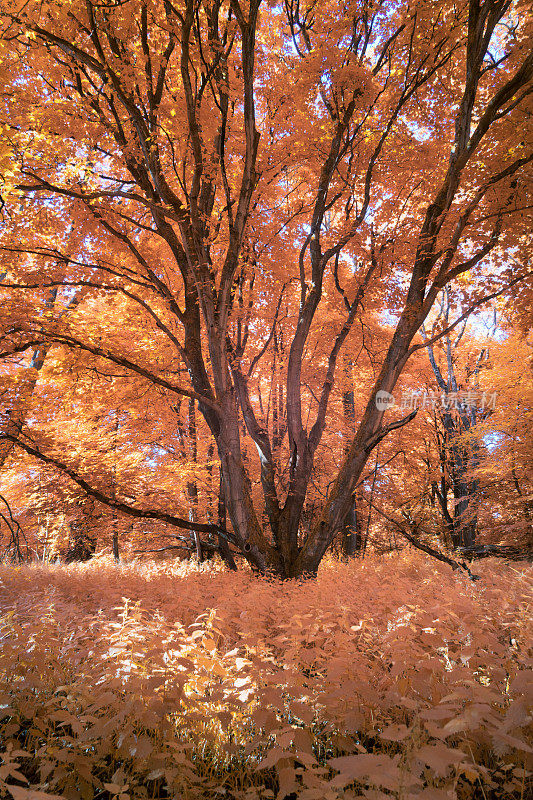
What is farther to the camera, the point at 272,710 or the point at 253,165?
the point at 253,165

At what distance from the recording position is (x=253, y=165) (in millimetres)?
5367

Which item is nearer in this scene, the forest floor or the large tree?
the forest floor

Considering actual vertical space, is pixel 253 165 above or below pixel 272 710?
above

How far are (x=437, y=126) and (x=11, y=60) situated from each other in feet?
22.4

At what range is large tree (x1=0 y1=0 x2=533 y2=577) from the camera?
17.1 feet

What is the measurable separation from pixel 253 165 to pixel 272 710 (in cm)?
578

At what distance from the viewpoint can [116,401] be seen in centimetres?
857

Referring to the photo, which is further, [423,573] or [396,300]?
[396,300]

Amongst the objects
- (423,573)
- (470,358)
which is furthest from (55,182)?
(470,358)

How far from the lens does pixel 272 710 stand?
6.68ft

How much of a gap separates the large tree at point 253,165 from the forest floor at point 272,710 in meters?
3.05

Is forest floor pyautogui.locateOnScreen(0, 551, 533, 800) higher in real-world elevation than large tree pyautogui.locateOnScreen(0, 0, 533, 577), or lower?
lower

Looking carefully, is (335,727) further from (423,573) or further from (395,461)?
(395,461)

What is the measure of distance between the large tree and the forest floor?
305 cm
